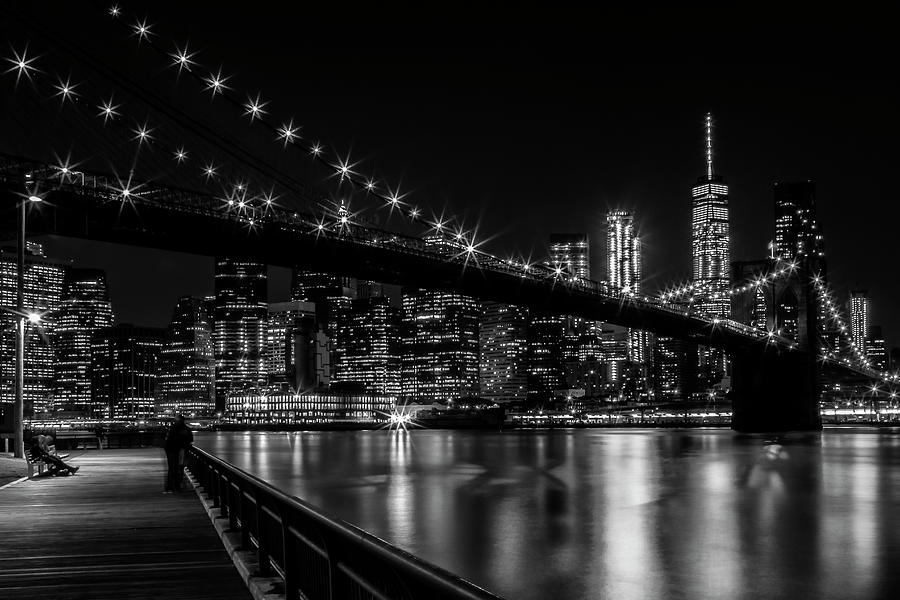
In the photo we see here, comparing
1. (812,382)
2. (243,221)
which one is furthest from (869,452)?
(243,221)

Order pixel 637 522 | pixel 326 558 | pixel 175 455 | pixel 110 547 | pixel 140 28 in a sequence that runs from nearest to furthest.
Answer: pixel 326 558
pixel 110 547
pixel 175 455
pixel 637 522
pixel 140 28

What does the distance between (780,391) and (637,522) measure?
62360 millimetres

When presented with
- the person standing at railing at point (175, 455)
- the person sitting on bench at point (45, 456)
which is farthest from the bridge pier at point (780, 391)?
the person standing at railing at point (175, 455)

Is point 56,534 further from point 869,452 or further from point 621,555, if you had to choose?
point 869,452

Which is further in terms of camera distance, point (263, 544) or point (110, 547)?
point (110, 547)

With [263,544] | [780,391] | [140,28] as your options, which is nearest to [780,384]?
[780,391]

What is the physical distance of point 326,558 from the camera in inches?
237

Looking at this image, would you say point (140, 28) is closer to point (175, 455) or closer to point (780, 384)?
point (175, 455)

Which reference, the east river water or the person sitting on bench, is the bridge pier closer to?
the east river water

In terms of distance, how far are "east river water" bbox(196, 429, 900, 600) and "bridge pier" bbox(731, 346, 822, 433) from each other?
3722 centimetres

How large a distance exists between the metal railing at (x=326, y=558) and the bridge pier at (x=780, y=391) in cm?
7173

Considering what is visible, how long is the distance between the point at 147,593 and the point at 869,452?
48943 millimetres

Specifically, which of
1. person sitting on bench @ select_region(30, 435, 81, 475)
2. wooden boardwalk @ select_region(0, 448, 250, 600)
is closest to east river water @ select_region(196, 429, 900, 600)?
wooden boardwalk @ select_region(0, 448, 250, 600)

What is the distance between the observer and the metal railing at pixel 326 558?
13.4ft
